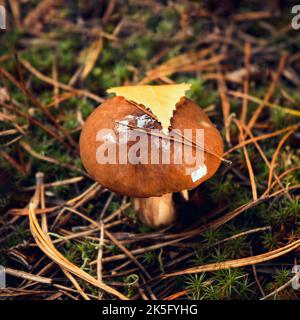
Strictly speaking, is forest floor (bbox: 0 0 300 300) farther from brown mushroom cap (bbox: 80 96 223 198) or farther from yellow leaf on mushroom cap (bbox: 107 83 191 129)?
yellow leaf on mushroom cap (bbox: 107 83 191 129)

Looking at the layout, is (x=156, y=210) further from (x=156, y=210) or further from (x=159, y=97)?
(x=159, y=97)

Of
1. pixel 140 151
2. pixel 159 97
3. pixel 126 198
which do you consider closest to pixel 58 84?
pixel 126 198

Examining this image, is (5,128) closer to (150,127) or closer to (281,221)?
(150,127)

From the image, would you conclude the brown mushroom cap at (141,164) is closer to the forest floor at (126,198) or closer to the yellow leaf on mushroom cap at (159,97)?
the yellow leaf on mushroom cap at (159,97)

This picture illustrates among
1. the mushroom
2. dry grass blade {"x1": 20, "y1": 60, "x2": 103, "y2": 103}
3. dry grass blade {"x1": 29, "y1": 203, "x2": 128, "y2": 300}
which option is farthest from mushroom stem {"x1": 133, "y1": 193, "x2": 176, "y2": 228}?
dry grass blade {"x1": 20, "y1": 60, "x2": 103, "y2": 103}

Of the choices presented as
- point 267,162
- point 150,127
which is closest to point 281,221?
point 267,162

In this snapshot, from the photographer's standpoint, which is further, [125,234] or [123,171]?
[125,234]

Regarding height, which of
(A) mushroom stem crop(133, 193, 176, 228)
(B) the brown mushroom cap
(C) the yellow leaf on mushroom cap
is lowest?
(A) mushroom stem crop(133, 193, 176, 228)
